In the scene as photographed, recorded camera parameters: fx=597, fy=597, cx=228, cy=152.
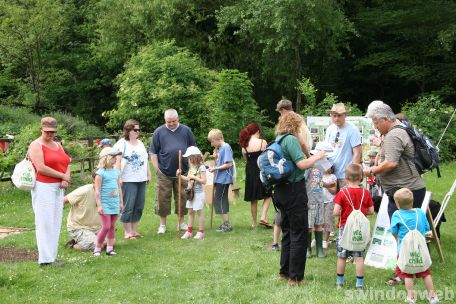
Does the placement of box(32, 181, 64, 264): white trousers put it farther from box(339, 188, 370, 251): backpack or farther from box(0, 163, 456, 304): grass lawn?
box(339, 188, 370, 251): backpack

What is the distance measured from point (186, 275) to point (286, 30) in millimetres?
19078

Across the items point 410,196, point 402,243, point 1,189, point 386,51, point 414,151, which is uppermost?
point 386,51

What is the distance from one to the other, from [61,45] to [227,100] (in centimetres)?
1902

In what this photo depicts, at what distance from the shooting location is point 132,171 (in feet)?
30.2

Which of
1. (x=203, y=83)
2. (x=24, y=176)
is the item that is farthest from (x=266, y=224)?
(x=203, y=83)

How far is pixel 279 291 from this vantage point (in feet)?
19.4

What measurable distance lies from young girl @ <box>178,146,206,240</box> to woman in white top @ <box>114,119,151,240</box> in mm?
696

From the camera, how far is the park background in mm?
6738

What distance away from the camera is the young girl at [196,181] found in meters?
9.09

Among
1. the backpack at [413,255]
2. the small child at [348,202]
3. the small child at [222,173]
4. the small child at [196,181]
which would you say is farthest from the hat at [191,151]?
the backpack at [413,255]

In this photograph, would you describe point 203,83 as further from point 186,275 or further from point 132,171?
point 186,275

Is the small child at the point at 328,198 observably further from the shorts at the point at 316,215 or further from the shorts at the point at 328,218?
the shorts at the point at 316,215

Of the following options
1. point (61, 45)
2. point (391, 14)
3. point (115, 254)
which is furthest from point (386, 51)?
point (115, 254)

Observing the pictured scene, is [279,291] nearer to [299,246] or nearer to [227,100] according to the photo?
[299,246]
